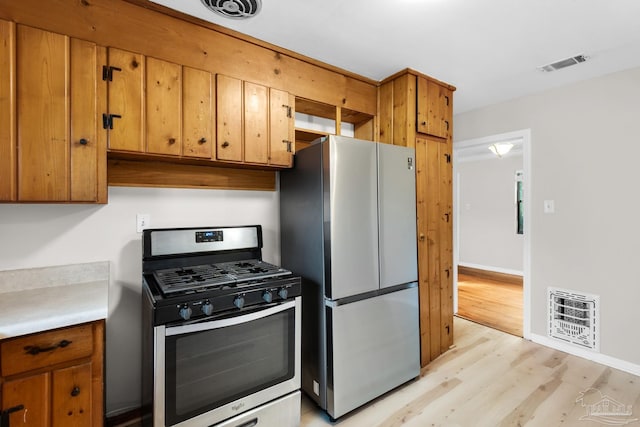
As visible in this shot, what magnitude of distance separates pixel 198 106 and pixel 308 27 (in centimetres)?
87

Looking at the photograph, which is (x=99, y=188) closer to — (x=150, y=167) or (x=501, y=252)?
(x=150, y=167)

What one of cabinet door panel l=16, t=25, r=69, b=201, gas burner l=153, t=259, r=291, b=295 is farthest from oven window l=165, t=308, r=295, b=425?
cabinet door panel l=16, t=25, r=69, b=201

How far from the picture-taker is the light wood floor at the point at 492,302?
3.50m

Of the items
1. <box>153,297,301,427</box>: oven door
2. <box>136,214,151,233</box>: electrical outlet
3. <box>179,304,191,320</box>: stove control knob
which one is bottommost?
<box>153,297,301,427</box>: oven door

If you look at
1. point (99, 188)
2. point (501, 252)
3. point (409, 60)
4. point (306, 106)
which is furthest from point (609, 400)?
point (501, 252)

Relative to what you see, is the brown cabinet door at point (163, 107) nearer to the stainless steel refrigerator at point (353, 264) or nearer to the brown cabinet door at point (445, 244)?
the stainless steel refrigerator at point (353, 264)

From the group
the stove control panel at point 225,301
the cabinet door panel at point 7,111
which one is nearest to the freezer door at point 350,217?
the stove control panel at point 225,301

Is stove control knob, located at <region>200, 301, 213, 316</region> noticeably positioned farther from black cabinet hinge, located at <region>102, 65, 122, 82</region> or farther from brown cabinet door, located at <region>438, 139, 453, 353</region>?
brown cabinet door, located at <region>438, 139, 453, 353</region>

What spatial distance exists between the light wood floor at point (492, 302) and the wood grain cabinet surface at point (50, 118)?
13.0 ft

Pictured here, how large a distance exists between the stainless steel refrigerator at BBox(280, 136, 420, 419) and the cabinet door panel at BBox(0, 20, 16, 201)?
147cm

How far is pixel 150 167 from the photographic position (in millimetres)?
1942

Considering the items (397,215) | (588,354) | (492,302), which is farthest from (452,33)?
(492,302)

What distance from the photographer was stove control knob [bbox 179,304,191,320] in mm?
1387

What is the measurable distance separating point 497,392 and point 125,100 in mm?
3091
